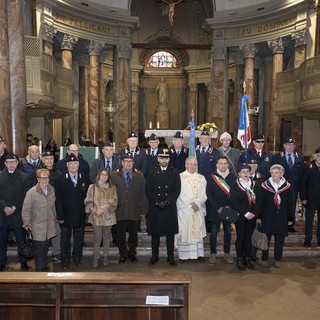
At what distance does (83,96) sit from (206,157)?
14.8 meters

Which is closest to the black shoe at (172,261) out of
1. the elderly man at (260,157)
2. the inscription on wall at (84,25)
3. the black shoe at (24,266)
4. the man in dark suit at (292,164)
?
the elderly man at (260,157)

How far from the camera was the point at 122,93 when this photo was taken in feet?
66.8

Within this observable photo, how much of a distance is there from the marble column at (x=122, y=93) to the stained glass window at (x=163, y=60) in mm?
8670

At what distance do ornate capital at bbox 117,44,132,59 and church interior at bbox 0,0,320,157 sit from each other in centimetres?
8

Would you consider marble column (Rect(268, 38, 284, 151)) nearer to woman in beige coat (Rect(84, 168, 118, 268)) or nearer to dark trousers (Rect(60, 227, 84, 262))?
woman in beige coat (Rect(84, 168, 118, 268))

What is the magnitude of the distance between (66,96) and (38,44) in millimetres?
3517

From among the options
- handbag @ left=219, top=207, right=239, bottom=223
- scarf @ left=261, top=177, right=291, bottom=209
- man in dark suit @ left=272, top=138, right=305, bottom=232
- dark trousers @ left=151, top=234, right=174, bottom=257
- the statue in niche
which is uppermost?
the statue in niche

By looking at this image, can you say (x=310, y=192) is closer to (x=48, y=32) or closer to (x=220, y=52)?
(x=48, y=32)

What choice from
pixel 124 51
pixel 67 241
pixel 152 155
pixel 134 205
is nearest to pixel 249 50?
pixel 124 51

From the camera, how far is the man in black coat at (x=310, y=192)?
24.5 feet

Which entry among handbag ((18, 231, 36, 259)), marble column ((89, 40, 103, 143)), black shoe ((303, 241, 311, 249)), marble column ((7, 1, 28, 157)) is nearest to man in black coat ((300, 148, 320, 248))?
black shoe ((303, 241, 311, 249))

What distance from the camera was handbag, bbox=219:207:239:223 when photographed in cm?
647

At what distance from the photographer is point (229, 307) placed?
516cm

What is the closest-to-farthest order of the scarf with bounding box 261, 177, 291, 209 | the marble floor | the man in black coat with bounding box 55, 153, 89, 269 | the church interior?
1. the marble floor
2. the man in black coat with bounding box 55, 153, 89, 269
3. the scarf with bounding box 261, 177, 291, 209
4. the church interior
